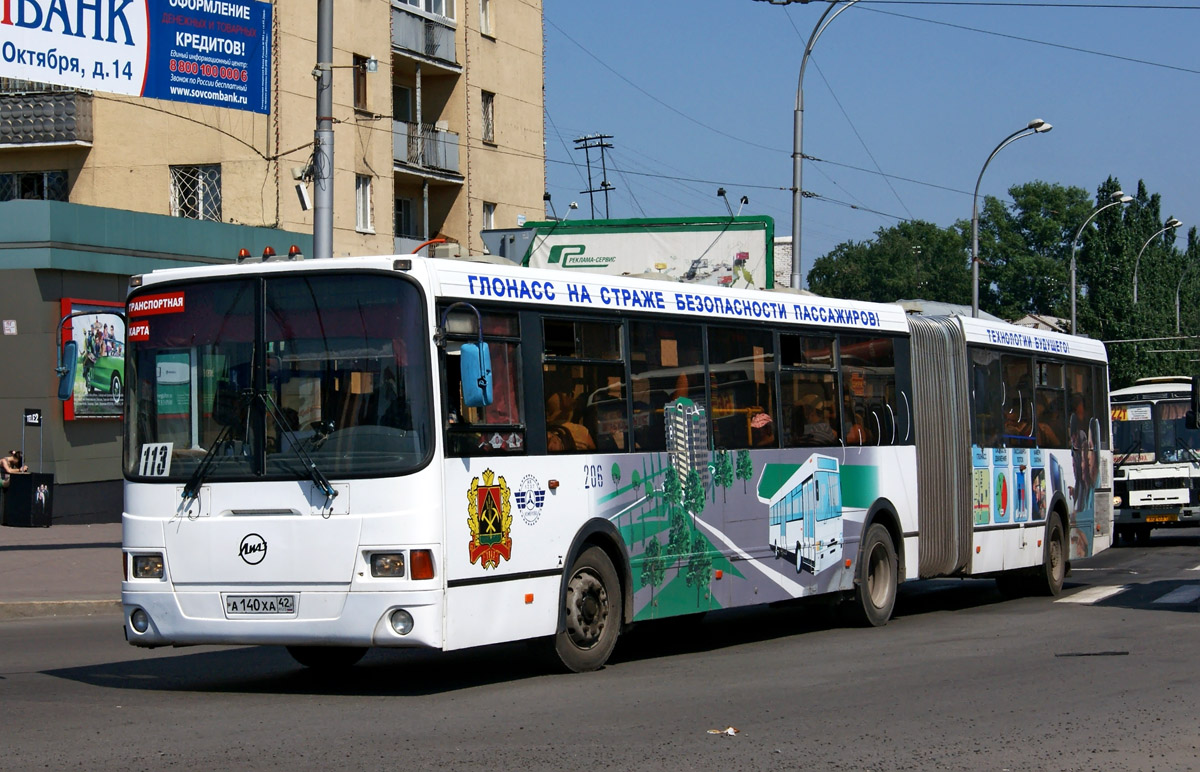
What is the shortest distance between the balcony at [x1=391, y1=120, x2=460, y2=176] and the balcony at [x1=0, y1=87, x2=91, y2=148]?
7856 mm

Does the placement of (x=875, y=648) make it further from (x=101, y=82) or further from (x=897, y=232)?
(x=897, y=232)

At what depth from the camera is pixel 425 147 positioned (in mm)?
39688

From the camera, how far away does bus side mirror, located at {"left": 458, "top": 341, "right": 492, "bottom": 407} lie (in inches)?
365

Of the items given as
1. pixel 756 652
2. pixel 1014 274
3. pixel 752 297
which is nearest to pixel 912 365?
pixel 752 297

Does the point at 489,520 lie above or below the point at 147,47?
below

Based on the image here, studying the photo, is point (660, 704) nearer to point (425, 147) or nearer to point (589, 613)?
point (589, 613)

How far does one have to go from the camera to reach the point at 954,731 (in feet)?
26.6

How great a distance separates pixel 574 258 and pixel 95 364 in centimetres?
1010

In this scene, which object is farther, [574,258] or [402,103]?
[402,103]

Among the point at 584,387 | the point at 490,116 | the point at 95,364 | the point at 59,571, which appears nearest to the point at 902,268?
the point at 490,116

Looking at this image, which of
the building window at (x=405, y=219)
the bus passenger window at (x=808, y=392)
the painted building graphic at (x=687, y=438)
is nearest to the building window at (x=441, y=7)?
the building window at (x=405, y=219)

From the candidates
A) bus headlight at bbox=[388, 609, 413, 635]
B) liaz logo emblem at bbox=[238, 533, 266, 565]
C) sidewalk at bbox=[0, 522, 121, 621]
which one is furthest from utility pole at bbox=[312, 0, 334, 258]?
bus headlight at bbox=[388, 609, 413, 635]

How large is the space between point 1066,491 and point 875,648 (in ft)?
23.9

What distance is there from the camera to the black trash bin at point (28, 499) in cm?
2670
